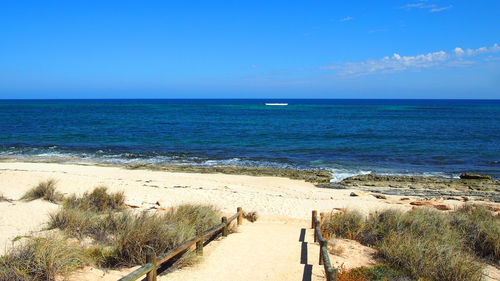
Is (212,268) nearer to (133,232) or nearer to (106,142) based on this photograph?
(133,232)

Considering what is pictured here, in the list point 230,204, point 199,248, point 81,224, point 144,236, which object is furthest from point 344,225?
point 81,224

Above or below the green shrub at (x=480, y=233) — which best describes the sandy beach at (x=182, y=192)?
below

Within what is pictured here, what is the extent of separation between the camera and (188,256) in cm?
739

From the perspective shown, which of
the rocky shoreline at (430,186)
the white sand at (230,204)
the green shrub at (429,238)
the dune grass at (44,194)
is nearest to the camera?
the green shrub at (429,238)

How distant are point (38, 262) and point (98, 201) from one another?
606 cm

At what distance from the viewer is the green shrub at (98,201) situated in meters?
11.0

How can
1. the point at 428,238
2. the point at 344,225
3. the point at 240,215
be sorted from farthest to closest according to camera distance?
the point at 240,215 < the point at 344,225 < the point at 428,238

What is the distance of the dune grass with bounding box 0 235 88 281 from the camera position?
563cm

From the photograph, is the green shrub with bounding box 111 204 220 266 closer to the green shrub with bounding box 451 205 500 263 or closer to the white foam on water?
the green shrub with bounding box 451 205 500 263

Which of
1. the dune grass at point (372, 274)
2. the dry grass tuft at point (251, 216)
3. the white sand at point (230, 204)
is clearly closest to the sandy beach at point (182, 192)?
the white sand at point (230, 204)

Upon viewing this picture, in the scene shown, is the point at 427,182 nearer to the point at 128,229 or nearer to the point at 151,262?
the point at 128,229

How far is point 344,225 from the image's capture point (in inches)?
400

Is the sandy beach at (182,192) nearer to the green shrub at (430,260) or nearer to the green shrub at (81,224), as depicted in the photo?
the green shrub at (81,224)

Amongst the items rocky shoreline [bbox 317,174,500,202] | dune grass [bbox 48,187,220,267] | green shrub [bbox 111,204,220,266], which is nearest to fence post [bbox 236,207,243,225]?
dune grass [bbox 48,187,220,267]
